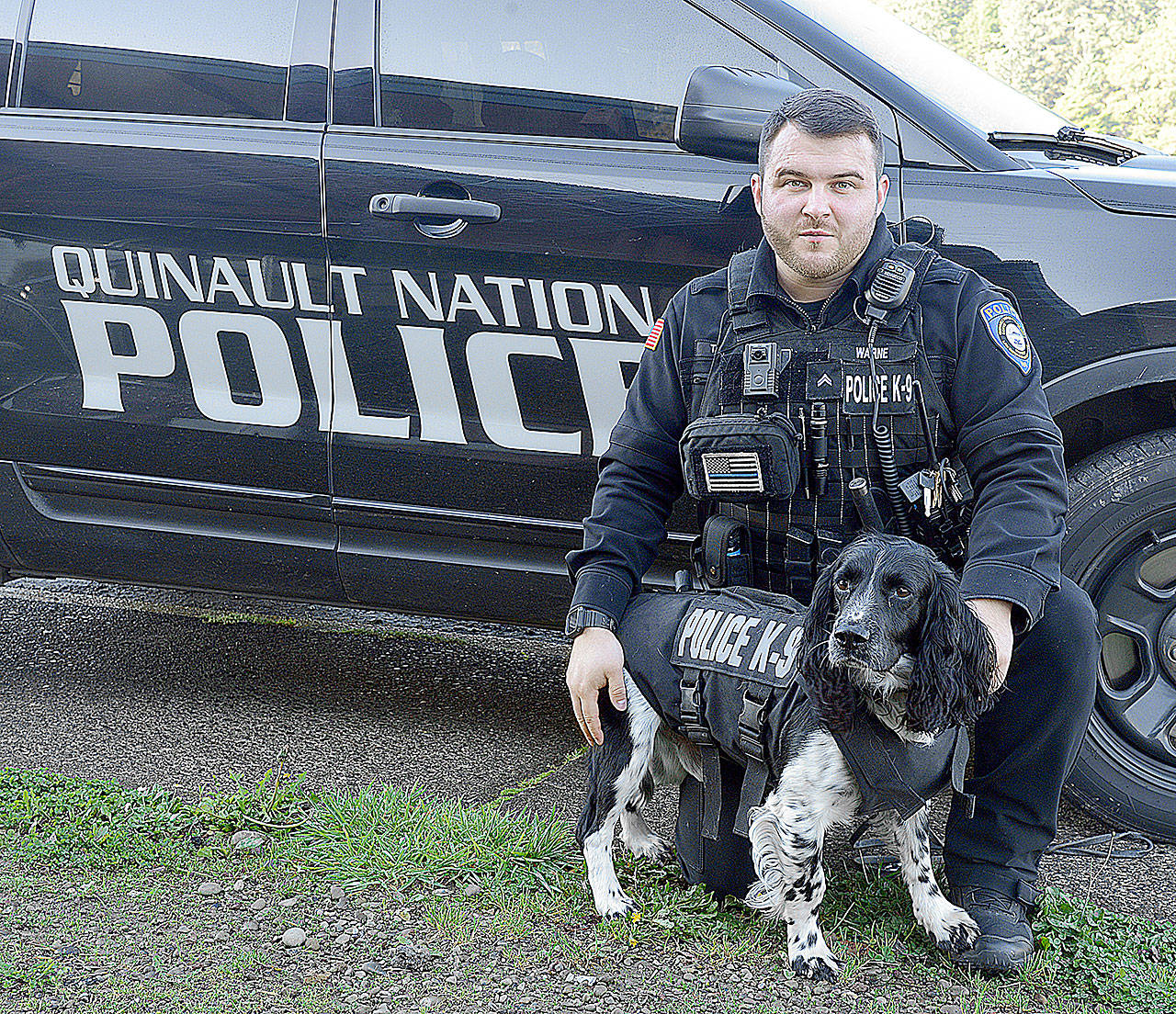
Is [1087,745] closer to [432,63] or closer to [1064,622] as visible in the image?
[1064,622]

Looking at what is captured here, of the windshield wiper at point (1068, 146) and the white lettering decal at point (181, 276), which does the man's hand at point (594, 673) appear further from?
the windshield wiper at point (1068, 146)

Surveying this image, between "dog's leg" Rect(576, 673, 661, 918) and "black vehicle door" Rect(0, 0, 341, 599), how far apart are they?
986mm

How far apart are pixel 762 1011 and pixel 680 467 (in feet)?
3.48

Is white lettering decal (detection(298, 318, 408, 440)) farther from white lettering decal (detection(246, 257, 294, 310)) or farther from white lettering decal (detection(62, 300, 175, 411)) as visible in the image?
white lettering decal (detection(62, 300, 175, 411))

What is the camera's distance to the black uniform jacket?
2146mm

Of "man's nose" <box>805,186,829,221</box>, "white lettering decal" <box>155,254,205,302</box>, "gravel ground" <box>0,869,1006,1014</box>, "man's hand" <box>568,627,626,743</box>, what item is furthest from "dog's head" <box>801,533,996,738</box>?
"white lettering decal" <box>155,254,205,302</box>

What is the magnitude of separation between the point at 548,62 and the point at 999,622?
170 centimetres

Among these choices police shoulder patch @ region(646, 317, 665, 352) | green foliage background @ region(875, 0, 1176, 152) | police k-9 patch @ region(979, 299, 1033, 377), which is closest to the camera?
police k-9 patch @ region(979, 299, 1033, 377)

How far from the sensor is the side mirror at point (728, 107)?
260 cm

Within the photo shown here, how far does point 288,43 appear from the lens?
9.70ft

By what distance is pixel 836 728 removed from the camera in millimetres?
2066

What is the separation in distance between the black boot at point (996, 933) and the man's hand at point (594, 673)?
0.77 m

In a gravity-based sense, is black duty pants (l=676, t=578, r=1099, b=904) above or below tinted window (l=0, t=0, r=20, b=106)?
below

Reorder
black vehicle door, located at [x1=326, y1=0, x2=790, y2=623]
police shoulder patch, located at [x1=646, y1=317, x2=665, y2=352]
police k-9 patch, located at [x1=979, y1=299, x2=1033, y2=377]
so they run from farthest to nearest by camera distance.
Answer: black vehicle door, located at [x1=326, y1=0, x2=790, y2=623] < police shoulder patch, located at [x1=646, y1=317, x2=665, y2=352] < police k-9 patch, located at [x1=979, y1=299, x2=1033, y2=377]
